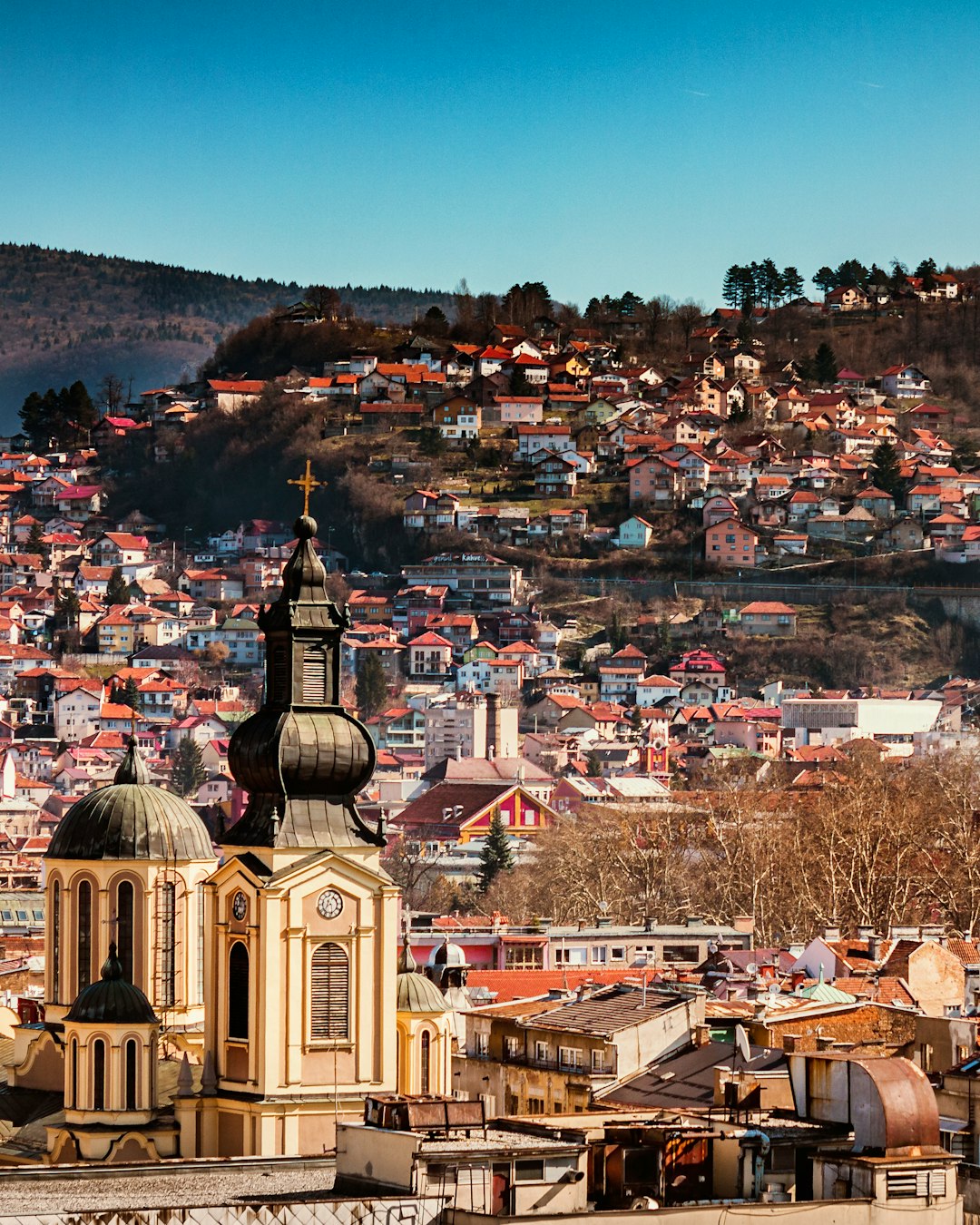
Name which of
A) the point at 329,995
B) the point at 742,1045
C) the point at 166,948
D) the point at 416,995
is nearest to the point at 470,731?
the point at 166,948

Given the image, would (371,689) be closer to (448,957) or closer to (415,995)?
(448,957)

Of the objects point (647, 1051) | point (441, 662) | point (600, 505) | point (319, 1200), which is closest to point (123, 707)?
point (441, 662)

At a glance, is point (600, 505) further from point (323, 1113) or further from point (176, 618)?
point (323, 1113)

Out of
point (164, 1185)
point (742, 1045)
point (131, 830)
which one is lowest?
point (164, 1185)

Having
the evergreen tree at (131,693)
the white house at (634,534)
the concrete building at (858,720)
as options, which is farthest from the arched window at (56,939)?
the white house at (634,534)

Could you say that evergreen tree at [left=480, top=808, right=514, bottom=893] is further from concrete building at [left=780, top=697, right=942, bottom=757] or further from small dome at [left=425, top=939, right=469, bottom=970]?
concrete building at [left=780, top=697, right=942, bottom=757]

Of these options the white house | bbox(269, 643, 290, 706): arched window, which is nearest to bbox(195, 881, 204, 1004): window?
bbox(269, 643, 290, 706): arched window
